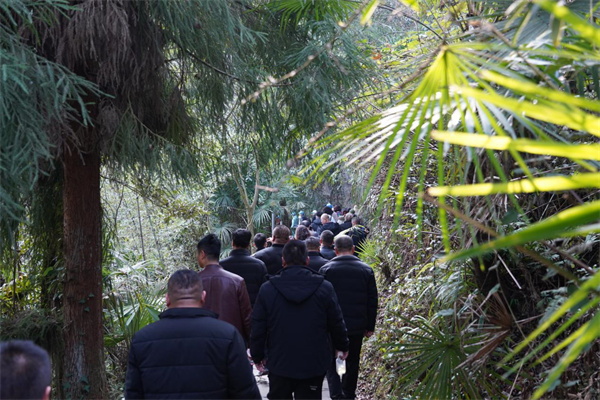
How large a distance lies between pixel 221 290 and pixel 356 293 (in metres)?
1.96

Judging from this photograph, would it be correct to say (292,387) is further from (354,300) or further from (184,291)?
(184,291)

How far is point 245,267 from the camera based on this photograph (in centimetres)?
869

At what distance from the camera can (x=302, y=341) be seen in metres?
6.05

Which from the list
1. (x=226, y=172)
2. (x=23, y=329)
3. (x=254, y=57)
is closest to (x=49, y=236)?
(x=23, y=329)

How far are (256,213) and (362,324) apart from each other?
18.9 m

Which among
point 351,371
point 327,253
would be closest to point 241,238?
point 351,371

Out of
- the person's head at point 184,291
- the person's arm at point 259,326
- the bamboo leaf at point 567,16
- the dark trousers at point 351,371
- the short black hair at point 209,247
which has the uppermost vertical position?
the bamboo leaf at point 567,16

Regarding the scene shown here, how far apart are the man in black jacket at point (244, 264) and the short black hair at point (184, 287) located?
445 cm

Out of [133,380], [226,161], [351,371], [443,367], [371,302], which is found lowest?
[351,371]

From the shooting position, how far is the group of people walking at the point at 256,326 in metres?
3.96

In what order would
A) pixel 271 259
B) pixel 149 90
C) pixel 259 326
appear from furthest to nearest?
pixel 271 259, pixel 149 90, pixel 259 326

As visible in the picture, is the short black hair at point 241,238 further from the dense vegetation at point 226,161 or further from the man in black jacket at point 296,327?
the man in black jacket at point 296,327

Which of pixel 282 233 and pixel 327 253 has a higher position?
pixel 282 233

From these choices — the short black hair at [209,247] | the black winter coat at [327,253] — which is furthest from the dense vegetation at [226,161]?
the black winter coat at [327,253]
